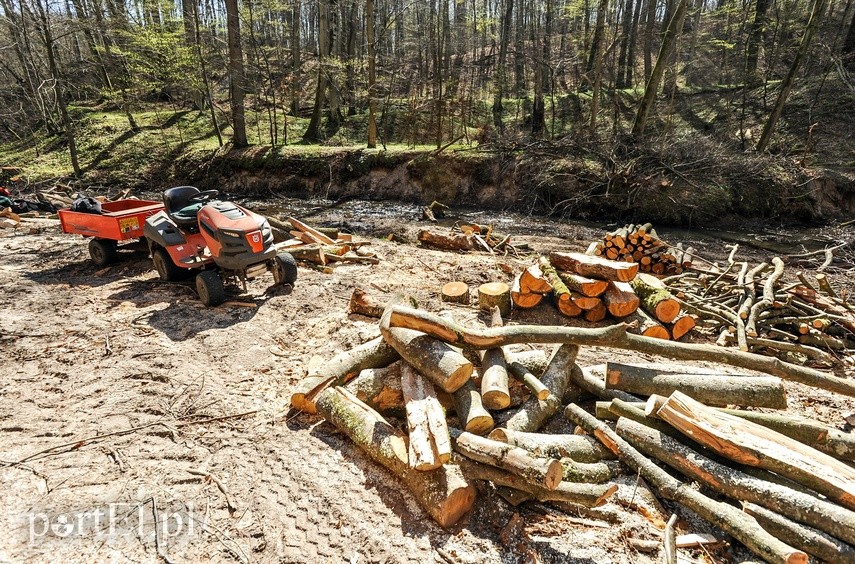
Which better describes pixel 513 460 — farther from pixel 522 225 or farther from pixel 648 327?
pixel 522 225

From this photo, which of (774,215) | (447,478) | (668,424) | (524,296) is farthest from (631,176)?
(447,478)

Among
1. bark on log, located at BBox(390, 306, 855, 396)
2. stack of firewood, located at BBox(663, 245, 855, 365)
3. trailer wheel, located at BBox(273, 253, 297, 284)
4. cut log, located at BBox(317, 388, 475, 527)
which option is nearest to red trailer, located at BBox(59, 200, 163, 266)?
trailer wheel, located at BBox(273, 253, 297, 284)

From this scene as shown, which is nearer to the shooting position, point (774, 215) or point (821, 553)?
point (821, 553)

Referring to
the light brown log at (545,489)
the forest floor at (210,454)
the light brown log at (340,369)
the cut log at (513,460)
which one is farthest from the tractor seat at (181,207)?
the light brown log at (545,489)

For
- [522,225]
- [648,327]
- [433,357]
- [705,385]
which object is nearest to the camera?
[705,385]

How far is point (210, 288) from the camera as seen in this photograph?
5516mm

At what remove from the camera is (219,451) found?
3.18m

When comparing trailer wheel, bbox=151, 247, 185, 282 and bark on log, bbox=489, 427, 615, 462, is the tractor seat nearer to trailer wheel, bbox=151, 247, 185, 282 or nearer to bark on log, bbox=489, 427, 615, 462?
trailer wheel, bbox=151, 247, 185, 282

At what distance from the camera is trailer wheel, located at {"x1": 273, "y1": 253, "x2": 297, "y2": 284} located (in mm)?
6285

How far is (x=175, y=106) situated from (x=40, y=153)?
7.25 metres

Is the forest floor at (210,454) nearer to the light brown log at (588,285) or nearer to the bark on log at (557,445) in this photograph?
the bark on log at (557,445)

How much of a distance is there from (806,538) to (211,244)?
6145 millimetres

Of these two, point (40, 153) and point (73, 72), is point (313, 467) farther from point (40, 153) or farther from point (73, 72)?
point (73, 72)

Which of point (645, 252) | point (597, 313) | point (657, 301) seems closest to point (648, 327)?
point (657, 301)
